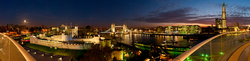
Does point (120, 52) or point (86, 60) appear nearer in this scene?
point (86, 60)

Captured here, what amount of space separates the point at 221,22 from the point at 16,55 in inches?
3204

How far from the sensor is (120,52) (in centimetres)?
948

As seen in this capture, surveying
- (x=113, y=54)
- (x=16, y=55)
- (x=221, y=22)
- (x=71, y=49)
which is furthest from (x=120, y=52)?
(x=221, y=22)

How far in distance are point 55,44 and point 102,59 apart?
6501 millimetres

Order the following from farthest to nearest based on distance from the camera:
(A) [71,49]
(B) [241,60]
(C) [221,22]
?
1. (C) [221,22]
2. (A) [71,49]
3. (B) [241,60]

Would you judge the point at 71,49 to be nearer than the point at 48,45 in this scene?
Yes

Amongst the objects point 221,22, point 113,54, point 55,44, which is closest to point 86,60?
point 113,54

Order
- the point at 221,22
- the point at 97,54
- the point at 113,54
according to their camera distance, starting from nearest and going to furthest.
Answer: the point at 97,54, the point at 113,54, the point at 221,22

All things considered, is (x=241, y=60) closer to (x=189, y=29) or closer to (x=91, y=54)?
(x=91, y=54)

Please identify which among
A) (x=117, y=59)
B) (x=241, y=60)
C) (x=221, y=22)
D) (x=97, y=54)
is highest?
(x=221, y=22)

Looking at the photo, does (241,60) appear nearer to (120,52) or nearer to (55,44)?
(120,52)

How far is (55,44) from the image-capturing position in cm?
1207

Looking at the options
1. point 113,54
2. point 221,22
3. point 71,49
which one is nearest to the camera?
point 113,54

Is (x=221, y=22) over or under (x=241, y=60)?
over
